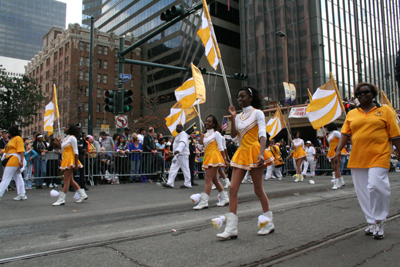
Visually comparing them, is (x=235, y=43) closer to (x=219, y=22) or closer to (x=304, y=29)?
(x=219, y=22)

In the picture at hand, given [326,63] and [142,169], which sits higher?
[326,63]

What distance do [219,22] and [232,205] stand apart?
4140 centimetres

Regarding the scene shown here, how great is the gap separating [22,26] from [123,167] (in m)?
178

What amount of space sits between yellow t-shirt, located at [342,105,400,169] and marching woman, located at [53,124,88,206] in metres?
5.60

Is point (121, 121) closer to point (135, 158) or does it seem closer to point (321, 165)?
point (135, 158)

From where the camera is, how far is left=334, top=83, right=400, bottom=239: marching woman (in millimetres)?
4035

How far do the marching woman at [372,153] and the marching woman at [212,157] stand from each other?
316 cm

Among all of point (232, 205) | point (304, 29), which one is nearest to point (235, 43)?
point (304, 29)

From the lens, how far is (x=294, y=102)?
117 feet

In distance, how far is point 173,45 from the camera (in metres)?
53.8

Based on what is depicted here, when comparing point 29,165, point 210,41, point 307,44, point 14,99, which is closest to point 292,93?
point 307,44

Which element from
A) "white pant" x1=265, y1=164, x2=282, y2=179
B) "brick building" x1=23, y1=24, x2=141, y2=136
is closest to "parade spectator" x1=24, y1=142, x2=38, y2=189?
"white pant" x1=265, y1=164, x2=282, y2=179

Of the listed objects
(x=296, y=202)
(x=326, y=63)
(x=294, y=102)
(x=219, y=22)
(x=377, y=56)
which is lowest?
(x=296, y=202)

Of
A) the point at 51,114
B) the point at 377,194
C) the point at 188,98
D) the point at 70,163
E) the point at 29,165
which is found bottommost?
the point at 377,194
